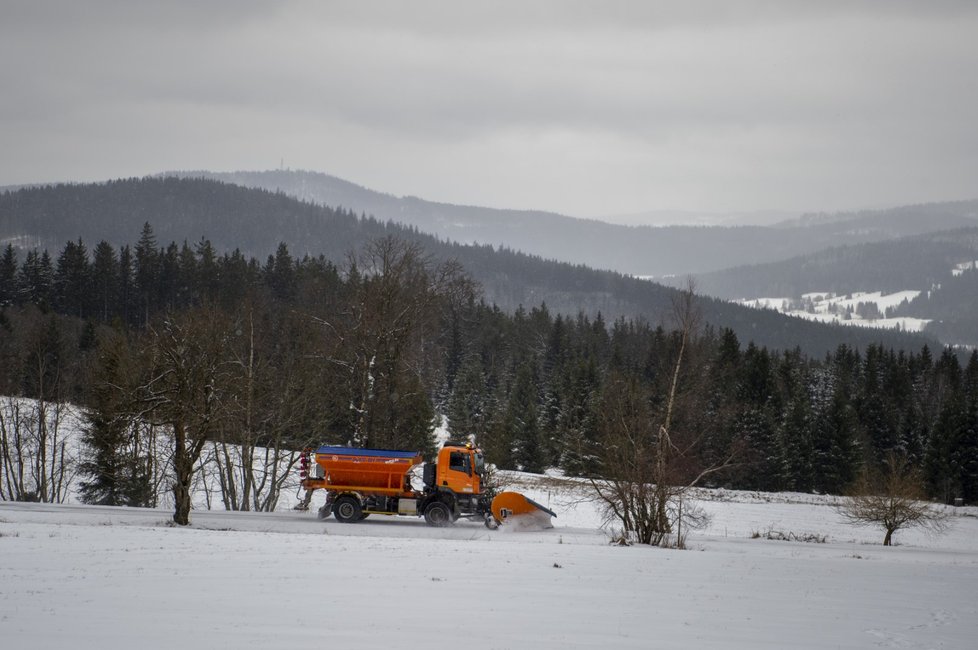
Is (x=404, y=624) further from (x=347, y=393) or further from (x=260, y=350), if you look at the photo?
(x=260, y=350)

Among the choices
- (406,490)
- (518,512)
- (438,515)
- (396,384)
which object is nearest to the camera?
(438,515)

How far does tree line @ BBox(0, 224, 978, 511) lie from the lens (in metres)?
28.5

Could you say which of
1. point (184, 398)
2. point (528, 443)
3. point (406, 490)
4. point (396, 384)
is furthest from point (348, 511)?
point (528, 443)

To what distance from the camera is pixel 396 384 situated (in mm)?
35938

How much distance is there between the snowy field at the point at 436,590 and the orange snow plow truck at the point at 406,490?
1421 millimetres

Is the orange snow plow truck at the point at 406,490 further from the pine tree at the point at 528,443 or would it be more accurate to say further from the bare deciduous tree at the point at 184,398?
the pine tree at the point at 528,443

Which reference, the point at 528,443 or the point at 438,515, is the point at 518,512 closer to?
the point at 438,515

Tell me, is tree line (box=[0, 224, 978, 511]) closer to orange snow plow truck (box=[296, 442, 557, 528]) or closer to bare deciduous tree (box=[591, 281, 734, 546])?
bare deciduous tree (box=[591, 281, 734, 546])

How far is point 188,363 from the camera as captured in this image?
79.7 feet

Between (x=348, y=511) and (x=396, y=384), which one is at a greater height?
(x=396, y=384)

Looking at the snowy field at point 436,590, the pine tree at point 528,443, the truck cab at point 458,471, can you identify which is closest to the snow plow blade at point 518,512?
the truck cab at point 458,471

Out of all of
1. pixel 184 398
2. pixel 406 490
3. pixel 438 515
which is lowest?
pixel 438 515

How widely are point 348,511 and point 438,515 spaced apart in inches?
117

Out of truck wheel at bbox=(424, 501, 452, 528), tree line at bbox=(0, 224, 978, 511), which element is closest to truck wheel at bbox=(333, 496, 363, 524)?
truck wheel at bbox=(424, 501, 452, 528)
